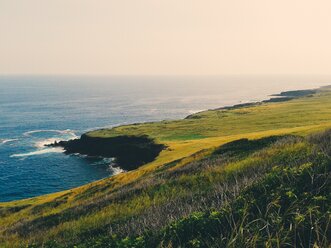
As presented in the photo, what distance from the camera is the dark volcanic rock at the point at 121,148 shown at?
264 ft

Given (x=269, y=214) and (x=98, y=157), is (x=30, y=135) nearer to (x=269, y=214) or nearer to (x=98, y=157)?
(x=98, y=157)

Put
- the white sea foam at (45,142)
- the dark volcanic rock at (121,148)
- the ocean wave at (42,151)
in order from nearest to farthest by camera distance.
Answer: the dark volcanic rock at (121,148), the ocean wave at (42,151), the white sea foam at (45,142)

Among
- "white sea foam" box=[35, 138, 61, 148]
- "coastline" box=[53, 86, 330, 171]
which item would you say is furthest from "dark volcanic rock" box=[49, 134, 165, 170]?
"white sea foam" box=[35, 138, 61, 148]

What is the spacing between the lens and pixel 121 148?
91375 millimetres

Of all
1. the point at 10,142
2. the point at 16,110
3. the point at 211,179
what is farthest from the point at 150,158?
the point at 16,110

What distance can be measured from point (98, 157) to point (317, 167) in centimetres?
8282

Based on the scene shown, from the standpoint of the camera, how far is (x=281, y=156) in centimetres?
1938

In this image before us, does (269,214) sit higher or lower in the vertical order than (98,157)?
higher

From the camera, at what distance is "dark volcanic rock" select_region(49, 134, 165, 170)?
80375mm

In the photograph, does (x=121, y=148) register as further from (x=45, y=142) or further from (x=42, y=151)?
(x=45, y=142)

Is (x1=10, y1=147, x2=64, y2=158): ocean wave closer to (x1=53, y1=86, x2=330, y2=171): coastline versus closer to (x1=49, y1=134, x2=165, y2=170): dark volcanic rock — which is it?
(x1=53, y1=86, x2=330, y2=171): coastline

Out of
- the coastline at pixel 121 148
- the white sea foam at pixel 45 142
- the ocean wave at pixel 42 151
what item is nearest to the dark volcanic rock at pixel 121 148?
the coastline at pixel 121 148

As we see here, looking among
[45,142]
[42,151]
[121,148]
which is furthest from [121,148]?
[45,142]

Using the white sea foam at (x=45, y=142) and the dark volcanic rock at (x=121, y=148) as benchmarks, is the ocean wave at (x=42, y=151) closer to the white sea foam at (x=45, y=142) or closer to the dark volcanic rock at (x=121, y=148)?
the dark volcanic rock at (x=121, y=148)
